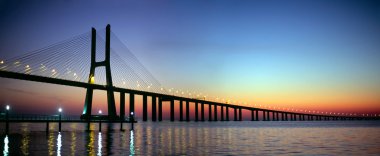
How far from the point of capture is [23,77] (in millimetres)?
59188

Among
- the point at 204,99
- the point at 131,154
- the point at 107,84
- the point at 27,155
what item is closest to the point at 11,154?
the point at 27,155

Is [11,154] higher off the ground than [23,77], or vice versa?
[23,77]

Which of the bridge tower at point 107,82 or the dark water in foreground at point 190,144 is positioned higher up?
the bridge tower at point 107,82

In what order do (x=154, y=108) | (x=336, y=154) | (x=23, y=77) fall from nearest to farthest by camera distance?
(x=336, y=154), (x=23, y=77), (x=154, y=108)

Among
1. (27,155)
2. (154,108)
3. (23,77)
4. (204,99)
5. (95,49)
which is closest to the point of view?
(27,155)

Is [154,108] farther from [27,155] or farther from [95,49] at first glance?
[27,155]

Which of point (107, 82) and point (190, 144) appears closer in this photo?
point (190, 144)

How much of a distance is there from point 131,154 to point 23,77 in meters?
45.0

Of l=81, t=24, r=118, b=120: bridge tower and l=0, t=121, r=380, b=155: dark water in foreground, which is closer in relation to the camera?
l=0, t=121, r=380, b=155: dark water in foreground

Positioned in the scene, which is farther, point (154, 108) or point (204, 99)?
point (204, 99)

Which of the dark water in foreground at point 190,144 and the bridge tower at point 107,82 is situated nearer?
the dark water in foreground at point 190,144

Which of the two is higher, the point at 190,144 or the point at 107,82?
the point at 107,82

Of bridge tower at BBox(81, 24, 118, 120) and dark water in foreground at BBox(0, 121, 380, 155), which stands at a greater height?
bridge tower at BBox(81, 24, 118, 120)

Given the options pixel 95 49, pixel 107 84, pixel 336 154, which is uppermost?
pixel 95 49
